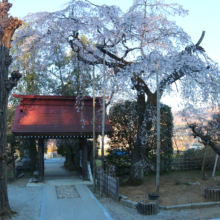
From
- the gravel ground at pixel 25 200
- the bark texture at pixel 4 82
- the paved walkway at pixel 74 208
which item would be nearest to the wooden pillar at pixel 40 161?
the gravel ground at pixel 25 200

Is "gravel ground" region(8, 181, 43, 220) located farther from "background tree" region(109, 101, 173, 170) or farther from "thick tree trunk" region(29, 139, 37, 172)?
"background tree" region(109, 101, 173, 170)

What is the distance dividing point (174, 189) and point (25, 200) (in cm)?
591

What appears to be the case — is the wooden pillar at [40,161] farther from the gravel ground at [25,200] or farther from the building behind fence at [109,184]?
the building behind fence at [109,184]

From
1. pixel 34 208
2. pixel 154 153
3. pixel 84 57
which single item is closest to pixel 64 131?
pixel 84 57

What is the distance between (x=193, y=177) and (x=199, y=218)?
6.50m

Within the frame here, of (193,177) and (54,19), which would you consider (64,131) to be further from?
(193,177)

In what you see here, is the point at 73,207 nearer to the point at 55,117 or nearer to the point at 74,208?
the point at 74,208

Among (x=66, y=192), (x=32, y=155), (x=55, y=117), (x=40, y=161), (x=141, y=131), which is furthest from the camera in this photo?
(x=32, y=155)

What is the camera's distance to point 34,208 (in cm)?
886

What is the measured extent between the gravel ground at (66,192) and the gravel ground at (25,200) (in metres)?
0.77

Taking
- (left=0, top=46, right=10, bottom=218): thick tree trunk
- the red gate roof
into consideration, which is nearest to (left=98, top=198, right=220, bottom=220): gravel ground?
(left=0, top=46, right=10, bottom=218): thick tree trunk

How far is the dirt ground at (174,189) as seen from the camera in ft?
30.4

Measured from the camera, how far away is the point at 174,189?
35.6 ft

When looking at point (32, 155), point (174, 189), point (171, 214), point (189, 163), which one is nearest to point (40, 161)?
point (32, 155)
